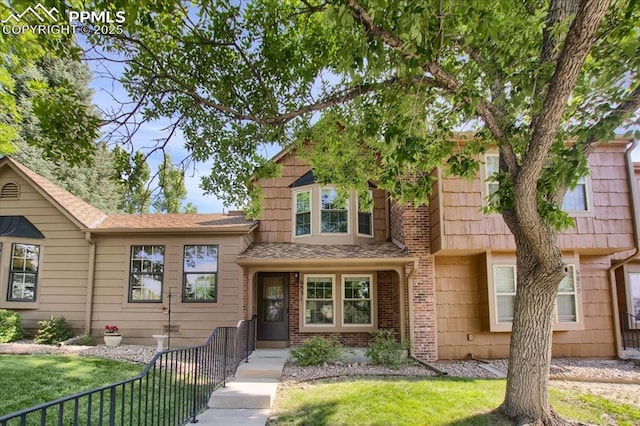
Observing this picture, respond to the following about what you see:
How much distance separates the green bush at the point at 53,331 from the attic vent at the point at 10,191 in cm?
378

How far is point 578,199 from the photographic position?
408 inches

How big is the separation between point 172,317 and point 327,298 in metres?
4.37

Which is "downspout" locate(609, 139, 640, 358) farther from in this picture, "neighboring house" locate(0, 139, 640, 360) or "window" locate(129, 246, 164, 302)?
"window" locate(129, 246, 164, 302)

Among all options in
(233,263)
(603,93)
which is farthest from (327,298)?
(603,93)

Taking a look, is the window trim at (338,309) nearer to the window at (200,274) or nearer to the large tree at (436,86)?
the window at (200,274)

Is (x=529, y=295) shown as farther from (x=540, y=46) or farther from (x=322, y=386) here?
(x=322, y=386)

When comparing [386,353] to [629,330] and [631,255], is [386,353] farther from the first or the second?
[629,330]

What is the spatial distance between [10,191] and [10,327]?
13.0ft

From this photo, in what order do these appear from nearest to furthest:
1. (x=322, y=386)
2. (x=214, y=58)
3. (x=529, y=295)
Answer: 1. (x=529, y=295)
2. (x=214, y=58)
3. (x=322, y=386)

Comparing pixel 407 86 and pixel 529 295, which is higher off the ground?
pixel 407 86

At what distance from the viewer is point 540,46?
5727mm

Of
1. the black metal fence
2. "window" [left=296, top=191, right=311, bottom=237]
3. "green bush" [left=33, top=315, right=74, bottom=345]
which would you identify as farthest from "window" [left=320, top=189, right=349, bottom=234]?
"green bush" [left=33, top=315, right=74, bottom=345]

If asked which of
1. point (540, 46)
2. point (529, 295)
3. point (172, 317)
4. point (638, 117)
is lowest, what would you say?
point (172, 317)

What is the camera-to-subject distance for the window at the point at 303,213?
40.8 feet
